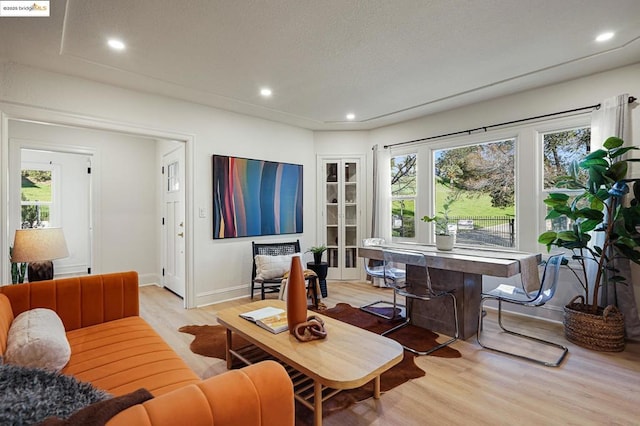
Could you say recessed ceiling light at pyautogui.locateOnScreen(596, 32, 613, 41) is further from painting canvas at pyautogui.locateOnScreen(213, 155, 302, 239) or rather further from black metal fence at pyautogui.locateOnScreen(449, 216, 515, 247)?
painting canvas at pyautogui.locateOnScreen(213, 155, 302, 239)

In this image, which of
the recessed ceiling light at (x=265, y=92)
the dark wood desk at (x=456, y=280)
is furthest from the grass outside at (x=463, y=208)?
the recessed ceiling light at (x=265, y=92)

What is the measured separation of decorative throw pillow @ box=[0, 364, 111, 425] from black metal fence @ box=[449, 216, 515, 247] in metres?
4.09

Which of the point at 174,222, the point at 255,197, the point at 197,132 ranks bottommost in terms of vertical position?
the point at 174,222

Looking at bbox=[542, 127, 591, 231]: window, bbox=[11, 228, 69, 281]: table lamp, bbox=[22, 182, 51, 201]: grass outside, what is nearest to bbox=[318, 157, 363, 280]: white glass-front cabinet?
bbox=[542, 127, 591, 231]: window

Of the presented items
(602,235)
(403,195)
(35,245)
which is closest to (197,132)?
(35,245)

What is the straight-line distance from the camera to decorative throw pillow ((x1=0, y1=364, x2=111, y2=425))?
0.78 meters

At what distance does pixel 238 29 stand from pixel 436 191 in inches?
132

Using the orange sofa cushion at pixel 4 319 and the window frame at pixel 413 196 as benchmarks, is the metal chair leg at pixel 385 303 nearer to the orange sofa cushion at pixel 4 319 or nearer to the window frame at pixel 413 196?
the window frame at pixel 413 196

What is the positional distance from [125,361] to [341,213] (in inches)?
159

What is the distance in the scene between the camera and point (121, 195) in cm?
495

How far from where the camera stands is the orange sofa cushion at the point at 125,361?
1445 mm

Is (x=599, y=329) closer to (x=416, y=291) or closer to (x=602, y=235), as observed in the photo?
(x=602, y=235)

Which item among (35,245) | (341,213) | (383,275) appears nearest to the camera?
(35,245)

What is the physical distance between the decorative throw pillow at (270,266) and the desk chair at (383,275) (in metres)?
1.06
